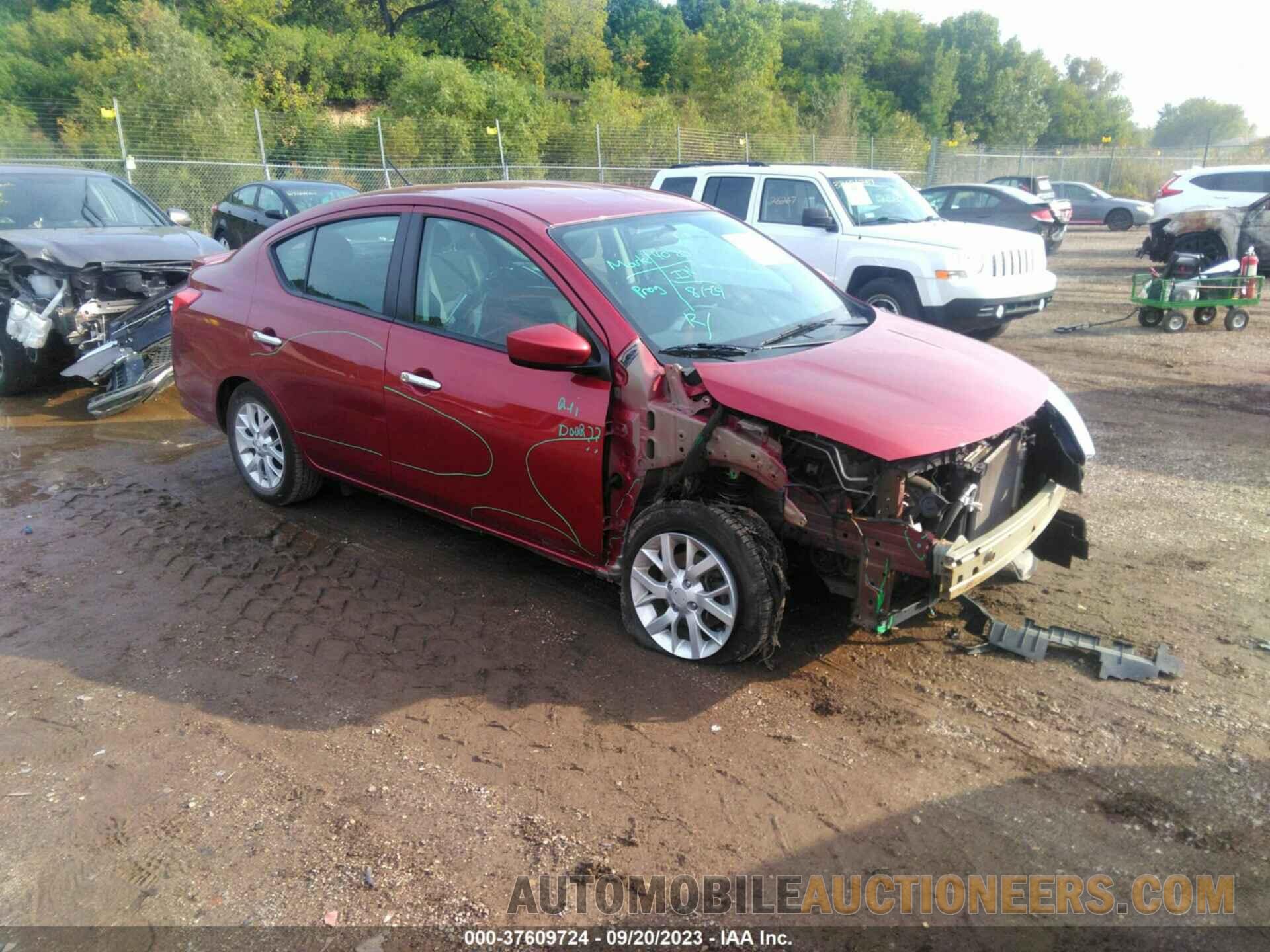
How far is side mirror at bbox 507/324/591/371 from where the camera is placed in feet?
12.4

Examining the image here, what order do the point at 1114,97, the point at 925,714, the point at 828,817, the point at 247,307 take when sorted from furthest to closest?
the point at 1114,97 < the point at 247,307 < the point at 925,714 < the point at 828,817

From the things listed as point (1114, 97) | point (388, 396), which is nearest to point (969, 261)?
point (388, 396)

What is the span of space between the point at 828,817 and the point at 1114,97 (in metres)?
81.9

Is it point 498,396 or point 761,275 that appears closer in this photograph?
point 498,396

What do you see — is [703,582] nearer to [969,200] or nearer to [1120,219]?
[969,200]

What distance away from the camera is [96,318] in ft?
26.6

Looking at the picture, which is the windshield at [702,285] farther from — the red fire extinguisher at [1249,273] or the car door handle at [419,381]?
the red fire extinguisher at [1249,273]

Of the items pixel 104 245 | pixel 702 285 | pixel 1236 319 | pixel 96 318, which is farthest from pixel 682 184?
pixel 1236 319

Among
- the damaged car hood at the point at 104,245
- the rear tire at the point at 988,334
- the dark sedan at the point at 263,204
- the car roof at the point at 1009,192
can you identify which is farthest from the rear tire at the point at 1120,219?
the damaged car hood at the point at 104,245

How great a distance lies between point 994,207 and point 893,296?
11837 millimetres

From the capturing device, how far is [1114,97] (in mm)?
70312

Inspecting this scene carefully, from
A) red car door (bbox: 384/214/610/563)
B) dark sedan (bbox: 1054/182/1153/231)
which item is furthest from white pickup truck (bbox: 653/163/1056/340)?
dark sedan (bbox: 1054/182/1153/231)

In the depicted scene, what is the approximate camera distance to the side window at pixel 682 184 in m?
10.7

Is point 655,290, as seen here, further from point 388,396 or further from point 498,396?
point 388,396
